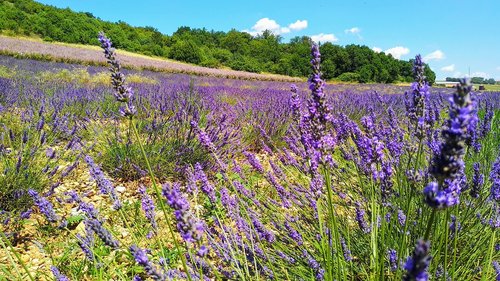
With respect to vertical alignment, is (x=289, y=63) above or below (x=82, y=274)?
above

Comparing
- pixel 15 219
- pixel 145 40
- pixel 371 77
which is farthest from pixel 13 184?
pixel 371 77

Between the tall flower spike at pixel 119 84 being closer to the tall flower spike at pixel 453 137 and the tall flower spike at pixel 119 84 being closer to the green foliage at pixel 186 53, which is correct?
the tall flower spike at pixel 453 137

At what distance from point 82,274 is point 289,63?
39.2m

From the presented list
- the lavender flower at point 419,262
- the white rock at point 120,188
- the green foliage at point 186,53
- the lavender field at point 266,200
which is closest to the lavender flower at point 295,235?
the lavender field at point 266,200

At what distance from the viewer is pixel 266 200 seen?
95.5 inches

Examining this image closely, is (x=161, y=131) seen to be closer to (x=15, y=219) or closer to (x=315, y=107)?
(x=15, y=219)

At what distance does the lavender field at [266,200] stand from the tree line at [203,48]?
23112 millimetres

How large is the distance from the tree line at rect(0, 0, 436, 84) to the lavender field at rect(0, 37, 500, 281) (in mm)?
23112

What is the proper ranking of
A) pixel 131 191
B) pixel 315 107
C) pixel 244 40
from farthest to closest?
1. pixel 244 40
2. pixel 131 191
3. pixel 315 107

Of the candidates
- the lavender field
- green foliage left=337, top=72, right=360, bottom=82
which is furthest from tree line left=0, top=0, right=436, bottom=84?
the lavender field

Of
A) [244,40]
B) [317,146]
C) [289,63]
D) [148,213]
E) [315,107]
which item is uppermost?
[244,40]

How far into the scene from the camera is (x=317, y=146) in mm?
1069

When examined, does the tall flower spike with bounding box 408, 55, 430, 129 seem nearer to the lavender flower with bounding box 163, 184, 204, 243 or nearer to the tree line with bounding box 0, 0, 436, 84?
the lavender flower with bounding box 163, 184, 204, 243

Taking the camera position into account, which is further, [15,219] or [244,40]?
[244,40]
